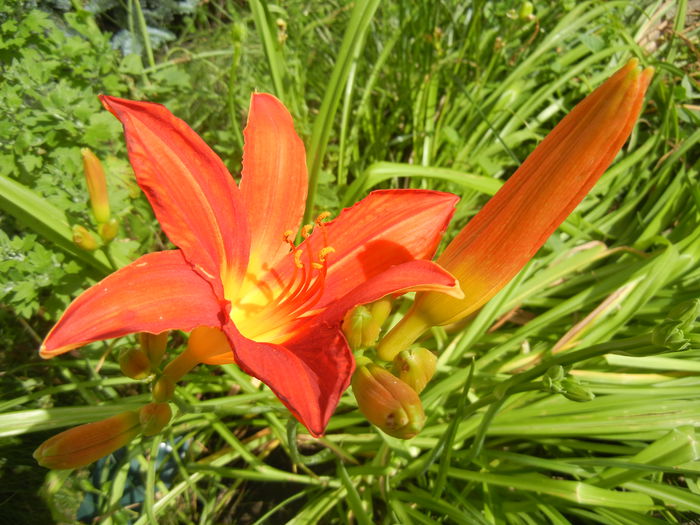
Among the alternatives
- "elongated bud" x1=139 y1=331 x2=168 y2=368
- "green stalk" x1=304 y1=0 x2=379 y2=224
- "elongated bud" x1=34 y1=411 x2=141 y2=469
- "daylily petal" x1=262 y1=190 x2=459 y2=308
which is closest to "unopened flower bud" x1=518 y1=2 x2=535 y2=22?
"green stalk" x1=304 y1=0 x2=379 y2=224

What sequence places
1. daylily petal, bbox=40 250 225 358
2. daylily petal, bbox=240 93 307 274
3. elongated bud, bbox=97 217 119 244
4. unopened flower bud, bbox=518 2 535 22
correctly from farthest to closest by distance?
unopened flower bud, bbox=518 2 535 22 → elongated bud, bbox=97 217 119 244 → daylily petal, bbox=240 93 307 274 → daylily petal, bbox=40 250 225 358

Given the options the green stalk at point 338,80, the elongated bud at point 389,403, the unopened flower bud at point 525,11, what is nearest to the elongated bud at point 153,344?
the elongated bud at point 389,403

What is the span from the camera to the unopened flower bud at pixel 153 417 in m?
0.86

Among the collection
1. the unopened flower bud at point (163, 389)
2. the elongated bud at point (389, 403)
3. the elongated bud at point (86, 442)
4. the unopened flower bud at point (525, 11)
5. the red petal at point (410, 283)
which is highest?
the unopened flower bud at point (525, 11)

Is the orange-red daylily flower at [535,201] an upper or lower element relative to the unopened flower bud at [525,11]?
lower

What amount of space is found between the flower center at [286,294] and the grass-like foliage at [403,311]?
212 millimetres

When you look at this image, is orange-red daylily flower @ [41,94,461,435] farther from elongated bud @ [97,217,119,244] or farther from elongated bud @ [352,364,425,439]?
elongated bud @ [97,217,119,244]

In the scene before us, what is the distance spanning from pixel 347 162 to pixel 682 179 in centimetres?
127

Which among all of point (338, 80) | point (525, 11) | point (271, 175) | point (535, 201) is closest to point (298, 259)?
point (271, 175)

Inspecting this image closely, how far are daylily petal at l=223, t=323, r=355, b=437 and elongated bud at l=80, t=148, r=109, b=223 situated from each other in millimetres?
496

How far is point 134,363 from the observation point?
0.90 meters

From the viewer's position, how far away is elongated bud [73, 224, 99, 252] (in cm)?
104

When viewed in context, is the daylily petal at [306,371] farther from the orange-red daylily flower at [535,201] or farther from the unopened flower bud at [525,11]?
the unopened flower bud at [525,11]

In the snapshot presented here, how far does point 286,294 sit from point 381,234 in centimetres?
23
